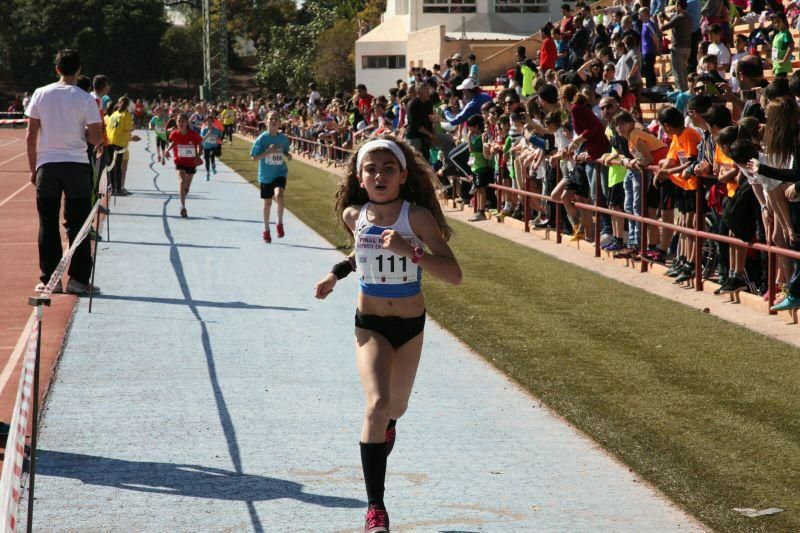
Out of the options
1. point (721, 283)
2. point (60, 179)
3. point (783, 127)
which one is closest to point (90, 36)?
point (60, 179)

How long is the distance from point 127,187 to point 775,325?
22105 millimetres

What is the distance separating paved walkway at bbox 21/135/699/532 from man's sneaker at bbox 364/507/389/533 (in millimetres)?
326

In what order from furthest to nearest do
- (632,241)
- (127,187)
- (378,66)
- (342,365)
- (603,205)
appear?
1. (378,66)
2. (127,187)
3. (603,205)
4. (632,241)
5. (342,365)

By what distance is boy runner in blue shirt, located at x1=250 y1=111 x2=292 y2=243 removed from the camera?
18.2 metres

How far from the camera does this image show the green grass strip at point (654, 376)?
6.66 m

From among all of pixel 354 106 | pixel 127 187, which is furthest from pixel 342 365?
pixel 354 106

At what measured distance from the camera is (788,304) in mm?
11289

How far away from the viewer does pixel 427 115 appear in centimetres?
2425

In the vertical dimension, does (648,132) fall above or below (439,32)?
below

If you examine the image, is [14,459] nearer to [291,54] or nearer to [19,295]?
[19,295]

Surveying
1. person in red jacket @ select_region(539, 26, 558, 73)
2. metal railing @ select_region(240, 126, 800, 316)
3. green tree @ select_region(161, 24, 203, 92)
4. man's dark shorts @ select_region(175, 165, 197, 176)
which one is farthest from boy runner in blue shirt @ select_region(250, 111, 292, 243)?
green tree @ select_region(161, 24, 203, 92)

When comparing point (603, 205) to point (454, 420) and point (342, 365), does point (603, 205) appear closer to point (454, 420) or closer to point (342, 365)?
point (342, 365)

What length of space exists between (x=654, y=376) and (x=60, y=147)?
20.3 ft

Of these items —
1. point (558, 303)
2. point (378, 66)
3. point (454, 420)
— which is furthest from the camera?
point (378, 66)
